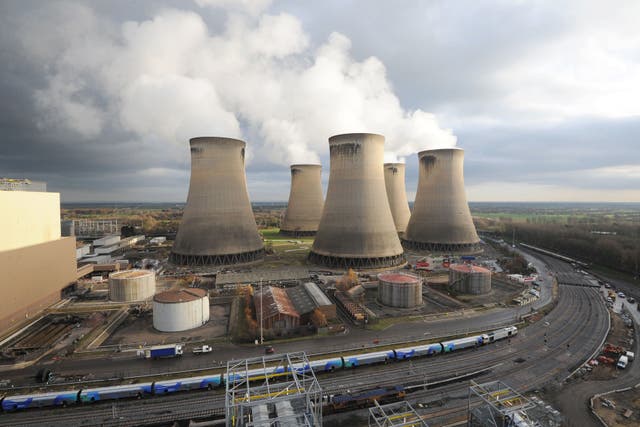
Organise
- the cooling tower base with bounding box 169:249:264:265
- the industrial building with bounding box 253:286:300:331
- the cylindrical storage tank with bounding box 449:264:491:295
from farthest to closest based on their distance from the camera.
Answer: the cooling tower base with bounding box 169:249:264:265 < the cylindrical storage tank with bounding box 449:264:491:295 < the industrial building with bounding box 253:286:300:331

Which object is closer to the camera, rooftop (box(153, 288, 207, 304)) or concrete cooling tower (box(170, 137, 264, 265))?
rooftop (box(153, 288, 207, 304))

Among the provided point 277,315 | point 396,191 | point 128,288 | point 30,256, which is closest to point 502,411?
point 277,315

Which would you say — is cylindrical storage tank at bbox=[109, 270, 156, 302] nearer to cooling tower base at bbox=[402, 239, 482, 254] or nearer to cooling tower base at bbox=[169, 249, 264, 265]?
cooling tower base at bbox=[169, 249, 264, 265]

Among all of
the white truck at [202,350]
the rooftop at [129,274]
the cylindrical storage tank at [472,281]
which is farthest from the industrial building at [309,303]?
the cylindrical storage tank at [472,281]

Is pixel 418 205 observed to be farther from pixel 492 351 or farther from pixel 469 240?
pixel 492 351

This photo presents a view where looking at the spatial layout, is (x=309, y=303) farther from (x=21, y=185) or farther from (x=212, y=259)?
(x=21, y=185)

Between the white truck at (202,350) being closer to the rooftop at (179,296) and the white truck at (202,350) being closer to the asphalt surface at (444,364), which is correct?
the asphalt surface at (444,364)

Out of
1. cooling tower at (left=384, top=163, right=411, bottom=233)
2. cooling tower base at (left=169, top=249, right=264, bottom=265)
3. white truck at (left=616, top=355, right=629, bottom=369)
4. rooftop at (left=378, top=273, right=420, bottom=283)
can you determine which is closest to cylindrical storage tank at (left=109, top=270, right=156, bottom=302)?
cooling tower base at (left=169, top=249, right=264, bottom=265)

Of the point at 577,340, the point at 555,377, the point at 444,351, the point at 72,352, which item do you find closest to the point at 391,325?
the point at 444,351
